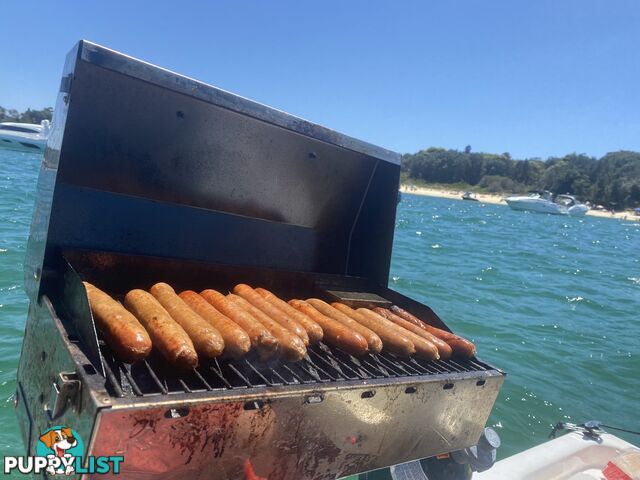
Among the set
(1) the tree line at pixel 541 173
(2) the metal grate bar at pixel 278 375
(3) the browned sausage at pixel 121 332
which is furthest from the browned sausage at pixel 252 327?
(1) the tree line at pixel 541 173

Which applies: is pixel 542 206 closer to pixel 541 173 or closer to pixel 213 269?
pixel 541 173

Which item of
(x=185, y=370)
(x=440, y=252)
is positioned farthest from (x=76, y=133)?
(x=440, y=252)

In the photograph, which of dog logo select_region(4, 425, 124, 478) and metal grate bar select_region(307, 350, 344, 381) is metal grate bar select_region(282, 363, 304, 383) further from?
dog logo select_region(4, 425, 124, 478)

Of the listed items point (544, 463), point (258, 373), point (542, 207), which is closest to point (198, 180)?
point (258, 373)

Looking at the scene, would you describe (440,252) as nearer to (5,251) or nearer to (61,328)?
(5,251)

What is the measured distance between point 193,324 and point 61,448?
40.9 inches

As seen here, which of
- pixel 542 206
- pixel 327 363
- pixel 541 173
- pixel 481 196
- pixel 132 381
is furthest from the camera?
pixel 541 173

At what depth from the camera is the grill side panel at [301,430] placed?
2166 millimetres

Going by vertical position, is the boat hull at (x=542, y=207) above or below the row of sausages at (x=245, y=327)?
above

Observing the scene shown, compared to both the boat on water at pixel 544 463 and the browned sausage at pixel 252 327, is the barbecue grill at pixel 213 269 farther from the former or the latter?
the boat on water at pixel 544 463

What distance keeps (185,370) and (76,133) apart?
2.26 m

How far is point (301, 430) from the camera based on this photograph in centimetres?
267

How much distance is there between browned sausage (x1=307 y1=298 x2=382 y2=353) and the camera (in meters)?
3.68

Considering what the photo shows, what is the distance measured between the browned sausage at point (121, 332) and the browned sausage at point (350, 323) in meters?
1.72
